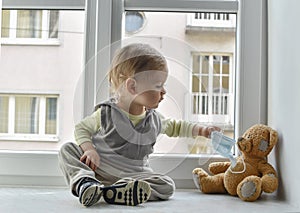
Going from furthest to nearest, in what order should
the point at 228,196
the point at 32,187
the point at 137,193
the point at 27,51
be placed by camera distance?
the point at 27,51 < the point at 32,187 < the point at 228,196 < the point at 137,193

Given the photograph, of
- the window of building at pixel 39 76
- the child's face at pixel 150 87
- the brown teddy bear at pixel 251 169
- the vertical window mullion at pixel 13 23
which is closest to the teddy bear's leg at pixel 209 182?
the brown teddy bear at pixel 251 169

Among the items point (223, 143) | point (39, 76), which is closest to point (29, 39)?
point (39, 76)

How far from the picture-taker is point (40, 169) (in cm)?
134

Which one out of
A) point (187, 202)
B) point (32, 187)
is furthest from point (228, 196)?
point (32, 187)

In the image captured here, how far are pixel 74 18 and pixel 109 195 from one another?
0.60 meters

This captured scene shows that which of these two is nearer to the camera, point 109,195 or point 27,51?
point 109,195

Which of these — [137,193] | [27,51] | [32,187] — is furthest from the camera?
[27,51]

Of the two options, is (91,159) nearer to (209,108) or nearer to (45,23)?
(209,108)

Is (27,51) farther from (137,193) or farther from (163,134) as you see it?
(137,193)

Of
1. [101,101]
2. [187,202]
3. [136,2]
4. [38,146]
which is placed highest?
[136,2]

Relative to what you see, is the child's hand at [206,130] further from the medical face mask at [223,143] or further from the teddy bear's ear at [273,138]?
the teddy bear's ear at [273,138]

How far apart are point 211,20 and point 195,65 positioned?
0.71 ft

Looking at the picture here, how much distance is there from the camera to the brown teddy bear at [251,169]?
116 centimetres

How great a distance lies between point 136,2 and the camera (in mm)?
1400
